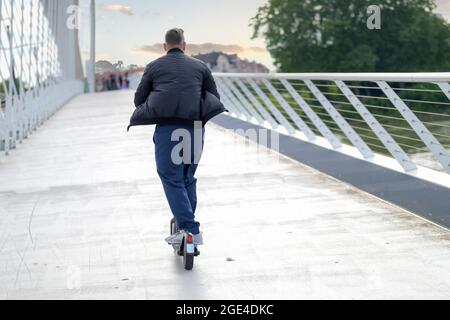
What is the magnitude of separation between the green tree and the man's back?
5525cm

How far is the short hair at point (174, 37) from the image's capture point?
5.81 m

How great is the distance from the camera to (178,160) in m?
5.75

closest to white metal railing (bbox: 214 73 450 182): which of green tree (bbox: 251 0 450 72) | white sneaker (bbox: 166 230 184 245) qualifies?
white sneaker (bbox: 166 230 184 245)

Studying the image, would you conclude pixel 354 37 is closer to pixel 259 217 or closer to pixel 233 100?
pixel 233 100

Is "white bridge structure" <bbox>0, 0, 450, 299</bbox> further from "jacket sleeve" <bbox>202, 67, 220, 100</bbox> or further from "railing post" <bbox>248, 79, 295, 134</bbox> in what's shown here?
"jacket sleeve" <bbox>202, 67, 220, 100</bbox>

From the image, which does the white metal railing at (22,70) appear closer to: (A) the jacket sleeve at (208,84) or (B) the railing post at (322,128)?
(B) the railing post at (322,128)

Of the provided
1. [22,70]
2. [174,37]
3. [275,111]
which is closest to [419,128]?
[174,37]

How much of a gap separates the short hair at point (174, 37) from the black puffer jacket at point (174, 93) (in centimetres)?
5

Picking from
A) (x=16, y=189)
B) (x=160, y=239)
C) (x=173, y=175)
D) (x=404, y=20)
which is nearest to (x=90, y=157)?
(x=16, y=189)

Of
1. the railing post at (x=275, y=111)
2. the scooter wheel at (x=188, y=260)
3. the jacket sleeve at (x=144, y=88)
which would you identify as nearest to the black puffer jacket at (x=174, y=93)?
the jacket sleeve at (x=144, y=88)

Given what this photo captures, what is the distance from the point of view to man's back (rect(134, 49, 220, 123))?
5637mm
